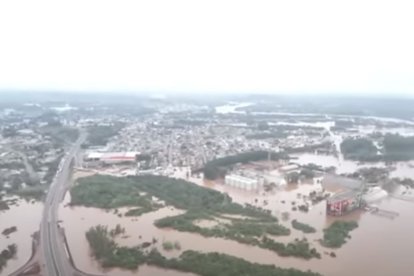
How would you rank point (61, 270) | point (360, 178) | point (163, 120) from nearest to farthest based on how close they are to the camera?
point (61, 270), point (360, 178), point (163, 120)

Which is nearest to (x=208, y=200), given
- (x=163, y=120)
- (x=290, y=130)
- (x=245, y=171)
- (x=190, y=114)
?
(x=245, y=171)

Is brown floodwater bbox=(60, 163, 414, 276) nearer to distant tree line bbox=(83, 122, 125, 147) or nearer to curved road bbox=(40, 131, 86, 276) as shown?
curved road bbox=(40, 131, 86, 276)

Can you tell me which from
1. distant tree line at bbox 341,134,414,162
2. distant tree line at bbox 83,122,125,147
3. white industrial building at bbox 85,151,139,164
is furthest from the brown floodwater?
distant tree line at bbox 83,122,125,147

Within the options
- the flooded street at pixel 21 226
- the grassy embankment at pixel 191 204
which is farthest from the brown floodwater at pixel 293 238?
the flooded street at pixel 21 226

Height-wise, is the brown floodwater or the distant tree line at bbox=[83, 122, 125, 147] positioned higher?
the brown floodwater

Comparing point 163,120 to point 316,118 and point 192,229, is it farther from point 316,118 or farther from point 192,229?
point 192,229

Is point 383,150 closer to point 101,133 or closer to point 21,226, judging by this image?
point 101,133
